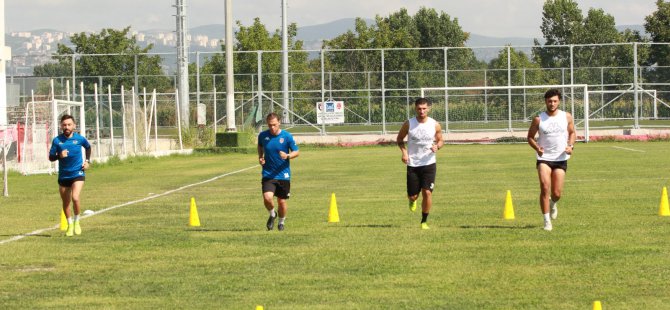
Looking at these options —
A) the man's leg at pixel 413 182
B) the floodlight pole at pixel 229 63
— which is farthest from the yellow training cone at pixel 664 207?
the floodlight pole at pixel 229 63

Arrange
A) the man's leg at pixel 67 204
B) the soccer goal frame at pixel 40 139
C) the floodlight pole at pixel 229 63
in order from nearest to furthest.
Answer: the man's leg at pixel 67 204
the soccer goal frame at pixel 40 139
the floodlight pole at pixel 229 63

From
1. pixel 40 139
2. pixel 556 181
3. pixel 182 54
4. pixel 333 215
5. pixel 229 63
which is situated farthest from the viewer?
pixel 182 54

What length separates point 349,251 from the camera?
1523 centimetres

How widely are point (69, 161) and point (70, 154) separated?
11cm

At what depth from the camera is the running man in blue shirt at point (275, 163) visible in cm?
1805

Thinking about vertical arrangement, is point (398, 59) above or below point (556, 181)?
above

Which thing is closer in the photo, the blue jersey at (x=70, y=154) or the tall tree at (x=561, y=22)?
the blue jersey at (x=70, y=154)

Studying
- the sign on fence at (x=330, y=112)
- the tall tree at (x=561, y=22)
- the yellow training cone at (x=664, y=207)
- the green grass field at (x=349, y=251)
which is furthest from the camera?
the tall tree at (x=561, y=22)

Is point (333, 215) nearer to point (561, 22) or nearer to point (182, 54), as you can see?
point (182, 54)

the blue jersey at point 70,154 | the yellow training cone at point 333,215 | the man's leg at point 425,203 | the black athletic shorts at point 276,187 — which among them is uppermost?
the blue jersey at point 70,154

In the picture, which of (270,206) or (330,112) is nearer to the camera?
(270,206)

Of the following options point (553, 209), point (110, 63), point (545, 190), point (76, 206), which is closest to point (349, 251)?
point (545, 190)

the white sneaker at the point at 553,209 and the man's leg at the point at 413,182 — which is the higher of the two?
the man's leg at the point at 413,182

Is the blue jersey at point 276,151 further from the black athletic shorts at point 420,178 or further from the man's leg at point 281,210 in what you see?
the black athletic shorts at point 420,178
